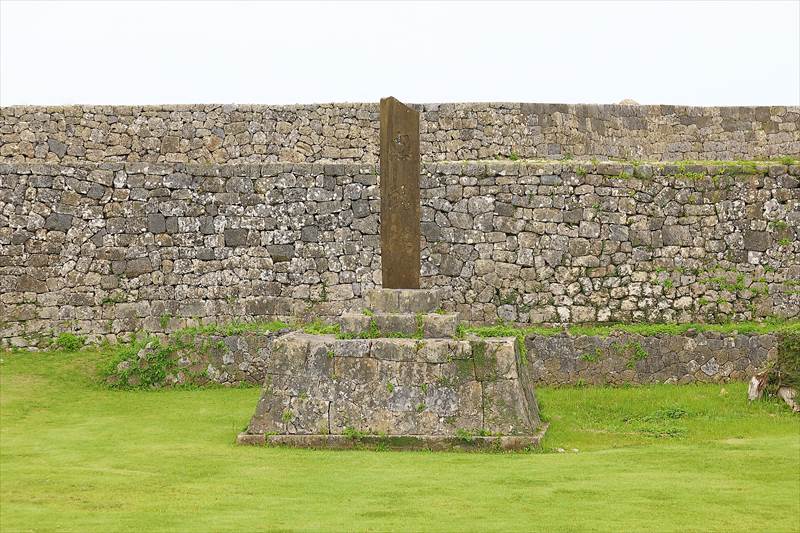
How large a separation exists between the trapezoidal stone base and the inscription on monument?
3.69ft

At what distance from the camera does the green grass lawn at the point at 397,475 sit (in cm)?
891

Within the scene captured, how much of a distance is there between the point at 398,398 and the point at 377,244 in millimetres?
5963

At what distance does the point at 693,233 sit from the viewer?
18.2m

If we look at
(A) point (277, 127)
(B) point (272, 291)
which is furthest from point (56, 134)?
(B) point (272, 291)

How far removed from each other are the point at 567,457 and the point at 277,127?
13.2m

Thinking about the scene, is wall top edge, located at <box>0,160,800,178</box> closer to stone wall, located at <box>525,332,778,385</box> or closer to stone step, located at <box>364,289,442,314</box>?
stone wall, located at <box>525,332,778,385</box>

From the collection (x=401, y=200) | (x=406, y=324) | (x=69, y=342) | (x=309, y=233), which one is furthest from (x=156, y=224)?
(x=406, y=324)

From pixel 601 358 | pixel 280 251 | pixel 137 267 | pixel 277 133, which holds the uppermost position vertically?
pixel 277 133

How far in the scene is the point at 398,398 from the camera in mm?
12578

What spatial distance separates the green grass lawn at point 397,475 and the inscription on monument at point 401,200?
2401 millimetres

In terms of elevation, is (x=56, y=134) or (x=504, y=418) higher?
(x=56, y=134)

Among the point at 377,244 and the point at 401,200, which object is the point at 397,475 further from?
the point at 377,244

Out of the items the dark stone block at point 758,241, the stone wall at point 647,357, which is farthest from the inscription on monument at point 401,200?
the dark stone block at point 758,241

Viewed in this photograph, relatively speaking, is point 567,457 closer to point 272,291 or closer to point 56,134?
point 272,291
